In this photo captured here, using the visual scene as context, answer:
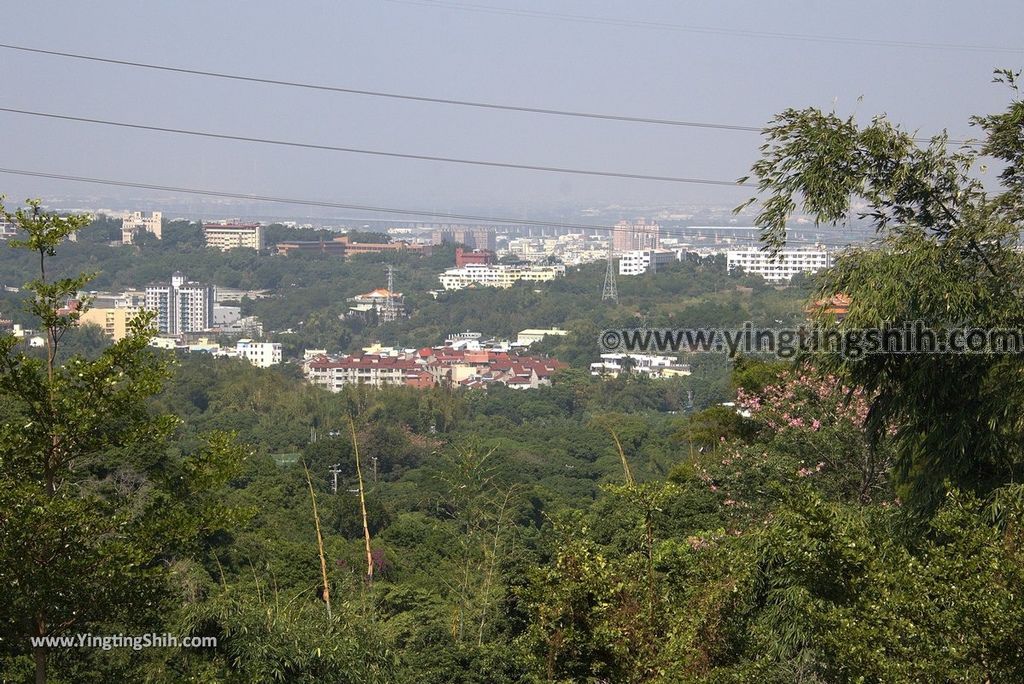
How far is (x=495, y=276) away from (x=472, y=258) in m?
8.67

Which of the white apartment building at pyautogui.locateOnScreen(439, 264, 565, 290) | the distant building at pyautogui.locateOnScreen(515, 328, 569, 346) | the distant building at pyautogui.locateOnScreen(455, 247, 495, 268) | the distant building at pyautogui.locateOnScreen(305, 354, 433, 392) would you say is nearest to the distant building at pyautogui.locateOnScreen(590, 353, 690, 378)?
the distant building at pyautogui.locateOnScreen(515, 328, 569, 346)

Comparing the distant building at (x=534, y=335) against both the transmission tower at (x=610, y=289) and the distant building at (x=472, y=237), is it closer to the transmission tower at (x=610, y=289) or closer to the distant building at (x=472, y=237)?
the transmission tower at (x=610, y=289)

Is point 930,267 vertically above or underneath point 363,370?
above

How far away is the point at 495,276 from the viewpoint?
8094 cm

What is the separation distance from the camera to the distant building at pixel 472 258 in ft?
293

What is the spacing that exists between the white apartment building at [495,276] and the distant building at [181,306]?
54.5ft

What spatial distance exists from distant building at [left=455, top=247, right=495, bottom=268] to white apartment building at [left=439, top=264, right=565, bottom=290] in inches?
153

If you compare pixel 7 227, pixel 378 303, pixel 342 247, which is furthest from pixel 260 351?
pixel 342 247

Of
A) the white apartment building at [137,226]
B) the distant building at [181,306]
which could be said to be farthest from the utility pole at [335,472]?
the white apartment building at [137,226]

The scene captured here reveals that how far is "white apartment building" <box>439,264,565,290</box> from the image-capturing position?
79.2 m

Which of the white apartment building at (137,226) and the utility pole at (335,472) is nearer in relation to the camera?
the utility pole at (335,472)

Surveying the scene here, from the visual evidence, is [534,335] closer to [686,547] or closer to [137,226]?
[137,226]

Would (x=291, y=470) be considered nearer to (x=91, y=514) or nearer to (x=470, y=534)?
(x=470, y=534)

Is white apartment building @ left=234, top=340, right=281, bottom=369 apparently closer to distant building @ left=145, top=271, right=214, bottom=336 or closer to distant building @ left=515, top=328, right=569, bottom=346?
distant building @ left=515, top=328, right=569, bottom=346
